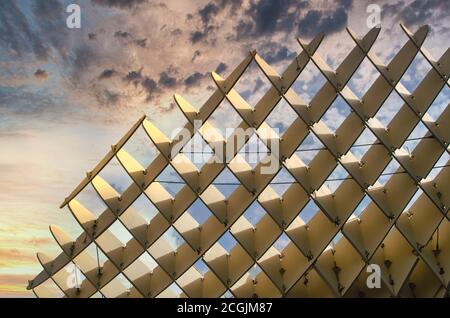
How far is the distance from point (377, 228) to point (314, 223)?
2006 mm

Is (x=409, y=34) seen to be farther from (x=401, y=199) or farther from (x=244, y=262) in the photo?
(x=244, y=262)

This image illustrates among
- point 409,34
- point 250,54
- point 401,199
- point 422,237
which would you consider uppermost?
point 250,54

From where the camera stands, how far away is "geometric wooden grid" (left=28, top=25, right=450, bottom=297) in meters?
15.9

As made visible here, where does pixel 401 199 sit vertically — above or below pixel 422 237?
above

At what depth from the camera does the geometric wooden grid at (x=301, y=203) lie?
15922 mm

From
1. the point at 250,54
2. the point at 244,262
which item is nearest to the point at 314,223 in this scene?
the point at 244,262

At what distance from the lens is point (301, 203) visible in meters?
16.1

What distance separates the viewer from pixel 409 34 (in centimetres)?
1614
